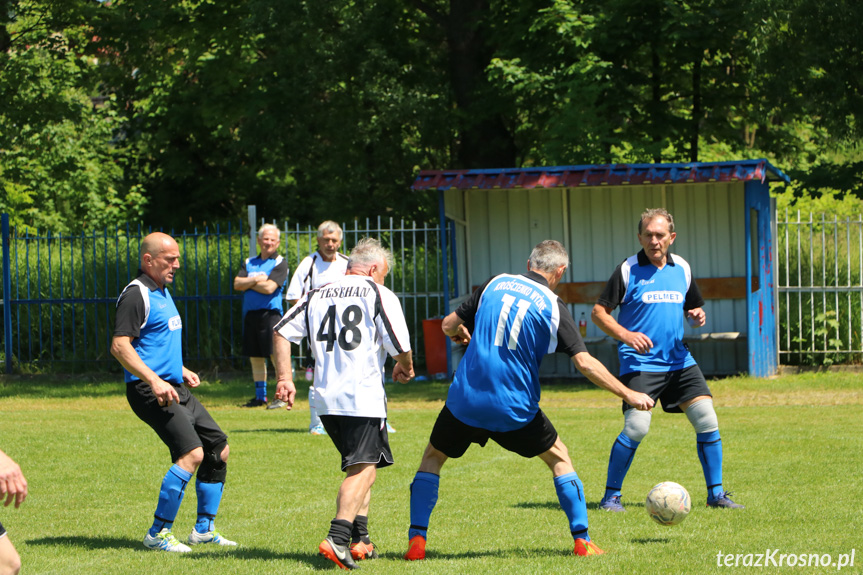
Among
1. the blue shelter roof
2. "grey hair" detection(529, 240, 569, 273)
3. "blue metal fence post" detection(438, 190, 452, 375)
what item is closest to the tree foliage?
the blue shelter roof

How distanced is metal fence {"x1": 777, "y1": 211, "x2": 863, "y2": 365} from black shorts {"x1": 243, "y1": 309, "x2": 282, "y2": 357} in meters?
7.47

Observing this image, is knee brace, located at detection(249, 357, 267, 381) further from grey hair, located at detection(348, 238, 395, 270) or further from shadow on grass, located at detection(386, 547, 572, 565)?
shadow on grass, located at detection(386, 547, 572, 565)

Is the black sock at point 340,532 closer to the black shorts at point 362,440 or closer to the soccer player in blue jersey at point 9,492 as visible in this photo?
the black shorts at point 362,440

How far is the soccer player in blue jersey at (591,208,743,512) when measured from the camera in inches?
273

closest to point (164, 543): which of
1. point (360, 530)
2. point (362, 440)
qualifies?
point (360, 530)

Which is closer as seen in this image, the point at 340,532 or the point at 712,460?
the point at 340,532

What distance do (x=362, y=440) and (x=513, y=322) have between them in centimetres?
107

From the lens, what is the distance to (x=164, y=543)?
5973mm

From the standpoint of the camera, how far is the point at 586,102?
1722 centimetres

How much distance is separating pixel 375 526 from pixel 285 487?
1.52 m

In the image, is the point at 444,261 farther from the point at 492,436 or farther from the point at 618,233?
the point at 492,436

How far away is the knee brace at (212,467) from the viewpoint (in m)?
6.18

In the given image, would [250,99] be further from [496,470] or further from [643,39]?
[496,470]

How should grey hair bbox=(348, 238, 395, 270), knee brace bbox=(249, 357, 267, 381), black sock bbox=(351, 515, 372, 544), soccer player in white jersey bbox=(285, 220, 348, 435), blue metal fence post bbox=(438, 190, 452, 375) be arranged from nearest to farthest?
1. black sock bbox=(351, 515, 372, 544)
2. grey hair bbox=(348, 238, 395, 270)
3. soccer player in white jersey bbox=(285, 220, 348, 435)
4. knee brace bbox=(249, 357, 267, 381)
5. blue metal fence post bbox=(438, 190, 452, 375)
